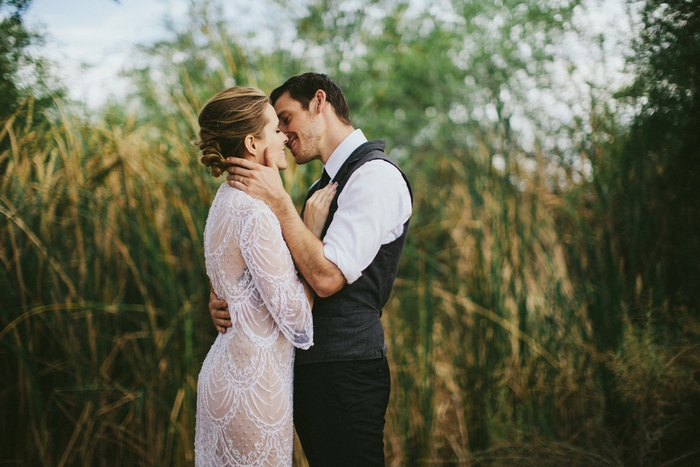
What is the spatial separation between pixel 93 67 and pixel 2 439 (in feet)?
5.80

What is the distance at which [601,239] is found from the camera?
275 centimetres

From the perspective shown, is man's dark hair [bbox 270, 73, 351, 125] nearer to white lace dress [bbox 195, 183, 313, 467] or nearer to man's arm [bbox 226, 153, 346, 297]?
man's arm [bbox 226, 153, 346, 297]

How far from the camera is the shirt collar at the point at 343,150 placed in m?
1.92

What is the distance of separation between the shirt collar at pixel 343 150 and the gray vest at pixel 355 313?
0.34ft

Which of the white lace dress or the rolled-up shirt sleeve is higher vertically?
the rolled-up shirt sleeve

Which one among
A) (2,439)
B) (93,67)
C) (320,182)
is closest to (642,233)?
(320,182)

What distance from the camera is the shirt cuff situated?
62.6 inches

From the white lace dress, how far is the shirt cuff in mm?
116

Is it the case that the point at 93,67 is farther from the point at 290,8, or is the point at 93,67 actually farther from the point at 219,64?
the point at 290,8

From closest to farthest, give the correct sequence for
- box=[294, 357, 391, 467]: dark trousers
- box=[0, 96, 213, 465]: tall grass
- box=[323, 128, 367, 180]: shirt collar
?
box=[294, 357, 391, 467]: dark trousers → box=[323, 128, 367, 180]: shirt collar → box=[0, 96, 213, 465]: tall grass

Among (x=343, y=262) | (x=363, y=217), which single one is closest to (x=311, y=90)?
(x=363, y=217)

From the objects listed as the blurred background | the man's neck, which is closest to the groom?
the man's neck

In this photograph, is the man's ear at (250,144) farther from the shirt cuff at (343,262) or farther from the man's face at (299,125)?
the shirt cuff at (343,262)

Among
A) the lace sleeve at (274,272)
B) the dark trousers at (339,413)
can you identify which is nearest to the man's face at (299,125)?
the lace sleeve at (274,272)
